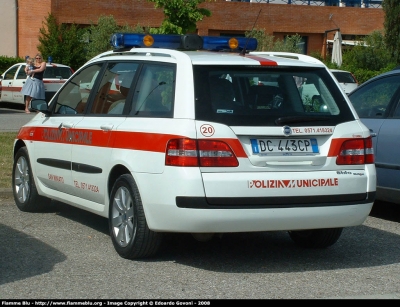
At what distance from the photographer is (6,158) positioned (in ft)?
40.7

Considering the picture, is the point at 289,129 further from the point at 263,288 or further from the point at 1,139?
the point at 1,139

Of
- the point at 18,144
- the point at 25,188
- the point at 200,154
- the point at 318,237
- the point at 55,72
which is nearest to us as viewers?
the point at 200,154

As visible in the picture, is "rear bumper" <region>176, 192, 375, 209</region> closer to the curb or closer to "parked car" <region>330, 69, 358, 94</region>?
the curb

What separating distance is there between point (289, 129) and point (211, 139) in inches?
24.7

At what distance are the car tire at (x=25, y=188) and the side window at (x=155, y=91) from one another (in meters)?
2.27

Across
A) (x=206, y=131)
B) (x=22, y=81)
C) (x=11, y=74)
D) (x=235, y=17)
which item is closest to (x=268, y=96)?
(x=206, y=131)

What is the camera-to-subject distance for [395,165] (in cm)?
831

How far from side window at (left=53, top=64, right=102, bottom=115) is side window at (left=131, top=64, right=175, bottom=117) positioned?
937mm

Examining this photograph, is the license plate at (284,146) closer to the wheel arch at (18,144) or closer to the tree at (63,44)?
the wheel arch at (18,144)

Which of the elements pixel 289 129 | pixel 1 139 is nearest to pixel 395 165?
pixel 289 129

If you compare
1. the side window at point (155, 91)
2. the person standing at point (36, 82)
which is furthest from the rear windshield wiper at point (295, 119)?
the person standing at point (36, 82)

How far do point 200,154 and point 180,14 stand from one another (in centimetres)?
1402

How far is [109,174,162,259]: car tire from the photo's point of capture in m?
6.34

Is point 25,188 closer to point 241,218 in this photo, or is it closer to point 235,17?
point 241,218
